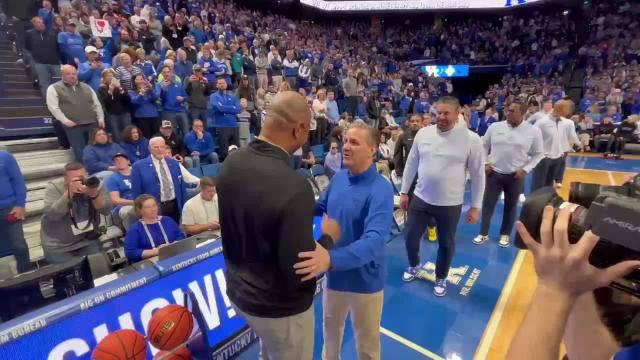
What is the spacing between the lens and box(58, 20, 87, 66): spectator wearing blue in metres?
6.74

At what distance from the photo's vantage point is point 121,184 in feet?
16.3

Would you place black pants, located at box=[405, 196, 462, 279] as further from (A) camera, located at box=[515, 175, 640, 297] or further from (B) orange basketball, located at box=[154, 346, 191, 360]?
(A) camera, located at box=[515, 175, 640, 297]

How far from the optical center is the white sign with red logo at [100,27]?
A: 782 centimetres

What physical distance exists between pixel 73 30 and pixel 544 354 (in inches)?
338

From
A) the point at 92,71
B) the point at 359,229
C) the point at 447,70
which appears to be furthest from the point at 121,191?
the point at 447,70

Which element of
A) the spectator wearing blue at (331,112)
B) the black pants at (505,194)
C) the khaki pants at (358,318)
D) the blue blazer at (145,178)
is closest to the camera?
the khaki pants at (358,318)

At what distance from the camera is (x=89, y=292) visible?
2330mm

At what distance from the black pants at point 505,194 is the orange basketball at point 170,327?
4366 mm

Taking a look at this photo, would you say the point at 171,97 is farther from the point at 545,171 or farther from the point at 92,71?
the point at 545,171

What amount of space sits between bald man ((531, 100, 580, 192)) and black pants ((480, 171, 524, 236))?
1.22 m

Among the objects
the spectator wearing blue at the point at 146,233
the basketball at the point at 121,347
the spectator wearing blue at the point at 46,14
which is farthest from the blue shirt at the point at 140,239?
the spectator wearing blue at the point at 46,14

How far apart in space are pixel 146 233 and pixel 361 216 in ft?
7.62

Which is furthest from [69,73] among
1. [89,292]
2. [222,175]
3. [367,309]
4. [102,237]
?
[367,309]

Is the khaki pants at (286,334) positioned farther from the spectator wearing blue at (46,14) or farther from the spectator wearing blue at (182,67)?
the spectator wearing blue at (46,14)
